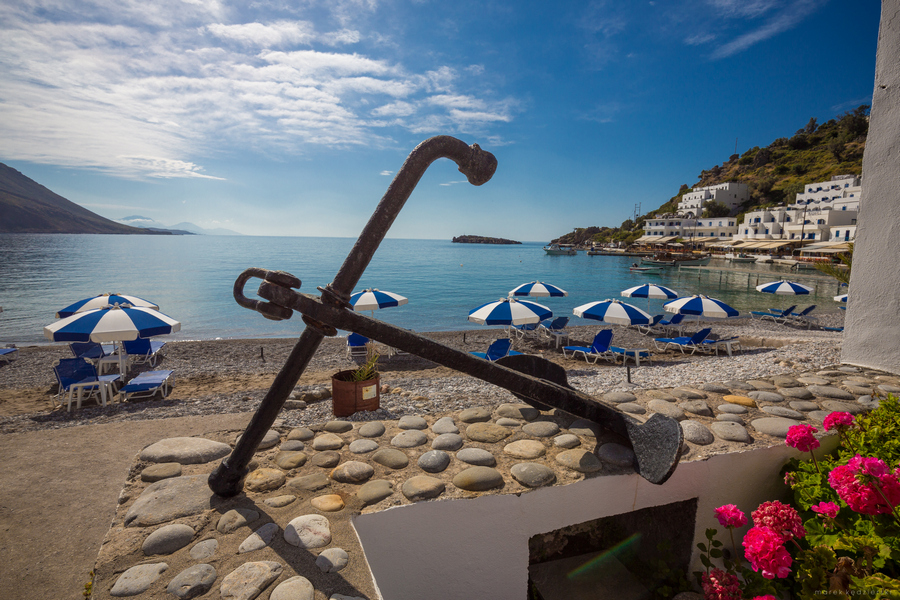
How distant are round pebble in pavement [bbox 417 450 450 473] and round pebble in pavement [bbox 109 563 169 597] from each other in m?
1.48

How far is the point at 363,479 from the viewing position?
261cm

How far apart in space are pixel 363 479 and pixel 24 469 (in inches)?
167

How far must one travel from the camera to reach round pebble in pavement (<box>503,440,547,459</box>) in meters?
2.85

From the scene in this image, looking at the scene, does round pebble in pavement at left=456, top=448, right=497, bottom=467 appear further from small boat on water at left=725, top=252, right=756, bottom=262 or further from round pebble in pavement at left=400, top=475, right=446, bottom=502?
small boat on water at left=725, top=252, right=756, bottom=262

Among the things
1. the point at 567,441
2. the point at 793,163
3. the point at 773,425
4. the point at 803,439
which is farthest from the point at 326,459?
the point at 793,163

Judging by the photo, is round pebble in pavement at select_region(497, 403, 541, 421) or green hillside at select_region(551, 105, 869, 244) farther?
green hillside at select_region(551, 105, 869, 244)

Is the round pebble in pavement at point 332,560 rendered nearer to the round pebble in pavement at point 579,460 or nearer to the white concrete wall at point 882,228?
the round pebble in pavement at point 579,460

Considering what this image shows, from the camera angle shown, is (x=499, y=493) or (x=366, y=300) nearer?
(x=499, y=493)

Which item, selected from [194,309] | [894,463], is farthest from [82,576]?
[194,309]

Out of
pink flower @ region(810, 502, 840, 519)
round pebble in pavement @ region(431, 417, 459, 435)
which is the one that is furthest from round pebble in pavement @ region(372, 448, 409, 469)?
pink flower @ region(810, 502, 840, 519)

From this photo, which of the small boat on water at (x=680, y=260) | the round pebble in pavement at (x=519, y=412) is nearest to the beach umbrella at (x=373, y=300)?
the round pebble in pavement at (x=519, y=412)

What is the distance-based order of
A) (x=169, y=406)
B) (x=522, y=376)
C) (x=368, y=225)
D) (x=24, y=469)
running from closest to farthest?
(x=368, y=225) < (x=522, y=376) < (x=24, y=469) < (x=169, y=406)

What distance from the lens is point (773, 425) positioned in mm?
3209

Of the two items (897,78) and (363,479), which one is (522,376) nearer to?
(363,479)
